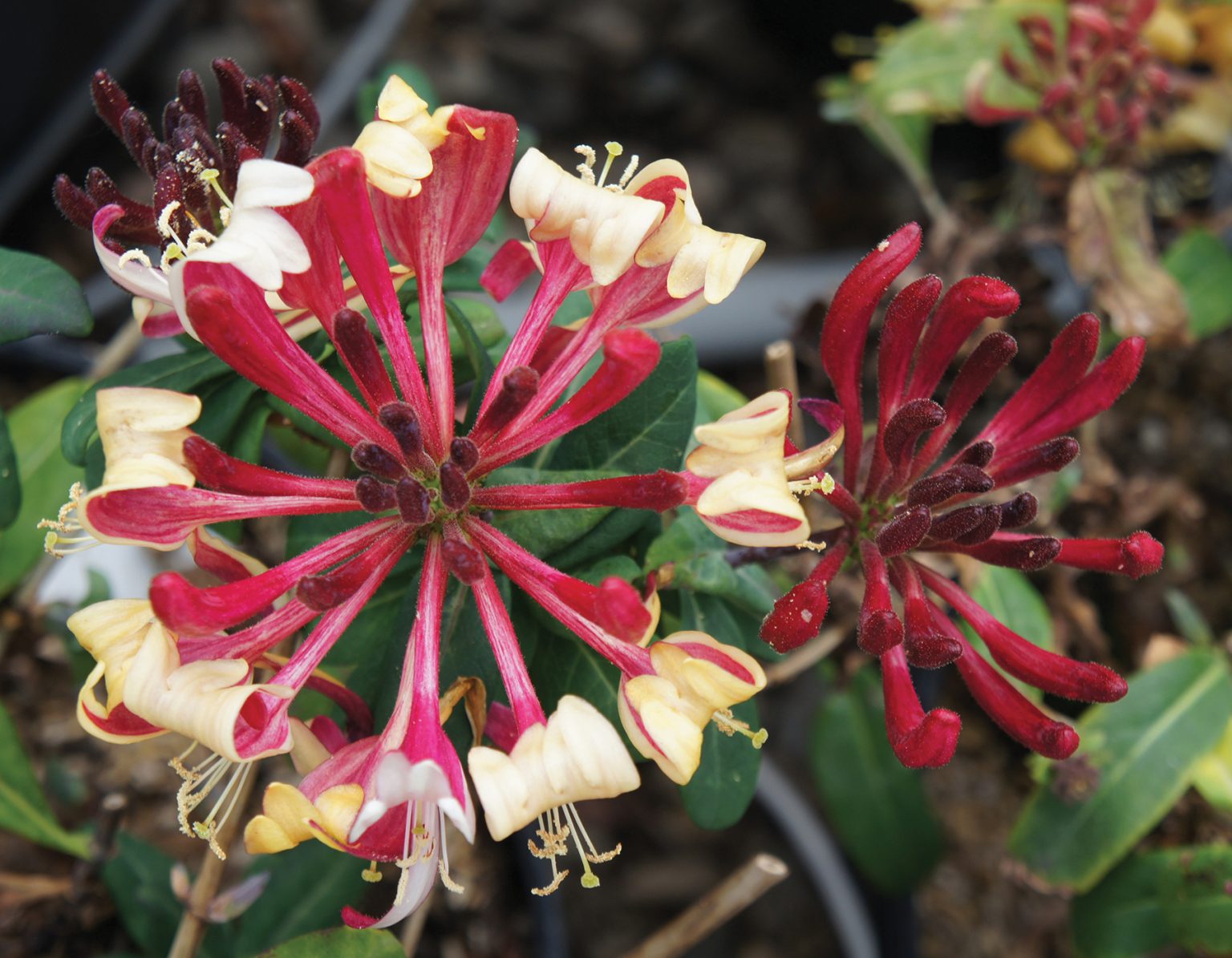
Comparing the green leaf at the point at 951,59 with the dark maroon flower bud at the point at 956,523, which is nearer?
the dark maroon flower bud at the point at 956,523

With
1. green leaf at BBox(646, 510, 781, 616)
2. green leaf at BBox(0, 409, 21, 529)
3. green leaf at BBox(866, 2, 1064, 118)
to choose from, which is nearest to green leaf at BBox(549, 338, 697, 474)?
green leaf at BBox(646, 510, 781, 616)

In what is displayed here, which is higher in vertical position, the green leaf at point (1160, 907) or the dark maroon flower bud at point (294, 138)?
the dark maroon flower bud at point (294, 138)

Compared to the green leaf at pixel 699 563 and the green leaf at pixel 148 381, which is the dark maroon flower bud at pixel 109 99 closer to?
the green leaf at pixel 148 381

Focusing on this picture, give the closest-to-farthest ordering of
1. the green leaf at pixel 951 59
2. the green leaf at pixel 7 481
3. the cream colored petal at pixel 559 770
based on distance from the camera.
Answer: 1. the cream colored petal at pixel 559 770
2. the green leaf at pixel 7 481
3. the green leaf at pixel 951 59

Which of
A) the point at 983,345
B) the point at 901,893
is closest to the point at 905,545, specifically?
the point at 983,345

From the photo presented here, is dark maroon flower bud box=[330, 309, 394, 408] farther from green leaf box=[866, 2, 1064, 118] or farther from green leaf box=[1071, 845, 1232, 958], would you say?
green leaf box=[866, 2, 1064, 118]

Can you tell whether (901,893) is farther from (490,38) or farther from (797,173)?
(490,38)

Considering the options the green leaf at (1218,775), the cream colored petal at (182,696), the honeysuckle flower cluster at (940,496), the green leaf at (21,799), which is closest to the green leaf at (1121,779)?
the green leaf at (1218,775)
